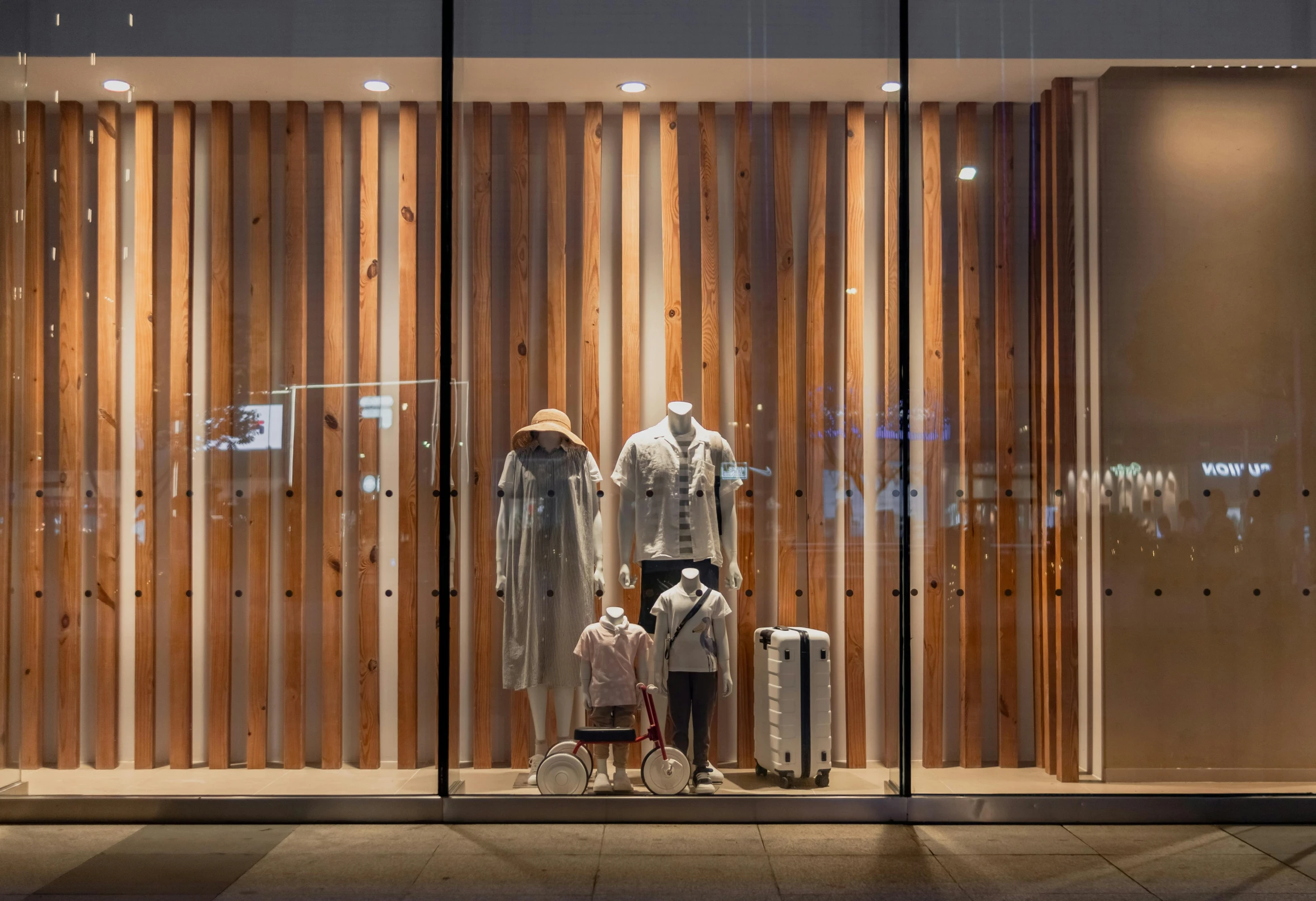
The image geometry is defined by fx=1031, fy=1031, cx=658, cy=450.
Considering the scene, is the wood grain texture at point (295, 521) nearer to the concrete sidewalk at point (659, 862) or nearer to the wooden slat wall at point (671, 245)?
the concrete sidewalk at point (659, 862)

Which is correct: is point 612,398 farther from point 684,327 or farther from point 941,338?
point 941,338

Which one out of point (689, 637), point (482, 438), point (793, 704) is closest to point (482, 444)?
point (482, 438)

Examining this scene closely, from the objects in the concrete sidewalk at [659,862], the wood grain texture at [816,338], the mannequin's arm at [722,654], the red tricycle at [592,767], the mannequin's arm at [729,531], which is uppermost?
the wood grain texture at [816,338]

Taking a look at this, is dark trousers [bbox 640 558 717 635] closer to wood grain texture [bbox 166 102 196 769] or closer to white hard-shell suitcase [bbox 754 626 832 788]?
white hard-shell suitcase [bbox 754 626 832 788]

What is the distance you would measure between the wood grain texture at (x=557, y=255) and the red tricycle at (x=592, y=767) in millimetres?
1342

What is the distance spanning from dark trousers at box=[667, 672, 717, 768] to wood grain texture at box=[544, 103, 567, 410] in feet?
4.02

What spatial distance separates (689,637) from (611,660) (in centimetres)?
32

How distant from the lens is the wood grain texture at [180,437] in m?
4.18

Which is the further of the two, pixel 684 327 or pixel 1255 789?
pixel 684 327

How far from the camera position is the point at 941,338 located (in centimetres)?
423

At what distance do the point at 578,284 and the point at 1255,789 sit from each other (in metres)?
3.34

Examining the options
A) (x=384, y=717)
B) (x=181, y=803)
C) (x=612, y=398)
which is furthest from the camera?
(x=612, y=398)

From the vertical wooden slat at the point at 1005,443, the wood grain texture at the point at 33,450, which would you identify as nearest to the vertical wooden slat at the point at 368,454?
the wood grain texture at the point at 33,450

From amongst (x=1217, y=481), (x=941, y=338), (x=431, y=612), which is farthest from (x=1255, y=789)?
(x=431, y=612)
